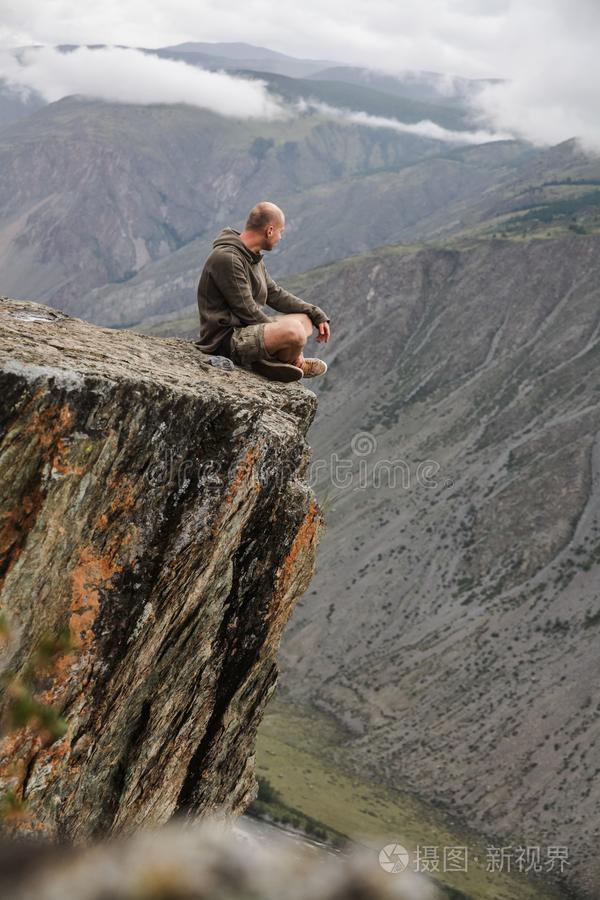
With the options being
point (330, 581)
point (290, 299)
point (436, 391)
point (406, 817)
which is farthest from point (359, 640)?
point (290, 299)

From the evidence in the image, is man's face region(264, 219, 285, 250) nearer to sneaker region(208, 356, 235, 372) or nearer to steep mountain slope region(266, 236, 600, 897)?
sneaker region(208, 356, 235, 372)

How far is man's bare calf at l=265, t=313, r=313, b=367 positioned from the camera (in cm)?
944

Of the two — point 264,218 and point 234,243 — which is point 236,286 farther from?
point 264,218

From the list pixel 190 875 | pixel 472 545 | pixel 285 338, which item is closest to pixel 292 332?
pixel 285 338

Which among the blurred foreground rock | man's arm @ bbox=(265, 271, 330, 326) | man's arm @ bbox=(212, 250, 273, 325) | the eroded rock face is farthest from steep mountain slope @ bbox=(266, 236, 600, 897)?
the blurred foreground rock

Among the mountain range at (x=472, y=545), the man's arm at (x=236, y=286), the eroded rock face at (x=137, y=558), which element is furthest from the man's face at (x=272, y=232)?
the mountain range at (x=472, y=545)

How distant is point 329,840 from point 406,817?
30.9 feet

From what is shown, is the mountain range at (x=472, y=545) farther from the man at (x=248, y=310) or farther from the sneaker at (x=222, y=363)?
the sneaker at (x=222, y=363)

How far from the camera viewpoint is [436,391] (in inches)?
4311

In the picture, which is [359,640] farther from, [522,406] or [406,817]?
[522,406]

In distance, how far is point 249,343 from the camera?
9500 mm

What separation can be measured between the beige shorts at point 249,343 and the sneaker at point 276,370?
0.07 m

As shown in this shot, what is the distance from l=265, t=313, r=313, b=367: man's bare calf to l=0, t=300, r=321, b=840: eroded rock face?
0.54 m

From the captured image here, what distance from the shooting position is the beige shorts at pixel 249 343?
31.1ft
